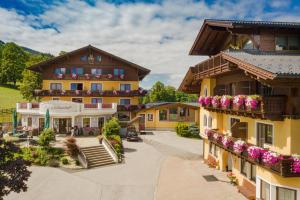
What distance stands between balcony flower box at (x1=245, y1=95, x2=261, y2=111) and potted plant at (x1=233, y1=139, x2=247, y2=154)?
8.06 ft

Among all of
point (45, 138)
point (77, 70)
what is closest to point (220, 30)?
point (45, 138)

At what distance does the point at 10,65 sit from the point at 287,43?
245 feet

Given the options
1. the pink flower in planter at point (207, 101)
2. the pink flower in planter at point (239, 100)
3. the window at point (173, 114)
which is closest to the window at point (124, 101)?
the window at point (173, 114)

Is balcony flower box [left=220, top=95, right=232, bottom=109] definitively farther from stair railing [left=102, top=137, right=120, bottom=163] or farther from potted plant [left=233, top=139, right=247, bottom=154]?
stair railing [left=102, top=137, right=120, bottom=163]

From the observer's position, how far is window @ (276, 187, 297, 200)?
1475 cm

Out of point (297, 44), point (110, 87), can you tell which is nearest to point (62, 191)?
point (297, 44)

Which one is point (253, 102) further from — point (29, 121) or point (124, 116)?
point (124, 116)

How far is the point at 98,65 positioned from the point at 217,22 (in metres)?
29.7

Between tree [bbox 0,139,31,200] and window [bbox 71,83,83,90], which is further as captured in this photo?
window [bbox 71,83,83,90]

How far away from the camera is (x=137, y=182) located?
2298 centimetres

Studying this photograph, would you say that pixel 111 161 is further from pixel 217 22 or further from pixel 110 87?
pixel 110 87

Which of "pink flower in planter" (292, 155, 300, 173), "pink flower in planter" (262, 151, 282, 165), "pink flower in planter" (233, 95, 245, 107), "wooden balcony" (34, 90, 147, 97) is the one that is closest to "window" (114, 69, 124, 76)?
"wooden balcony" (34, 90, 147, 97)

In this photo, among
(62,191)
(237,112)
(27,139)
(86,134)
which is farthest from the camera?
(86,134)

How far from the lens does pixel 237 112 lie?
18.7m
